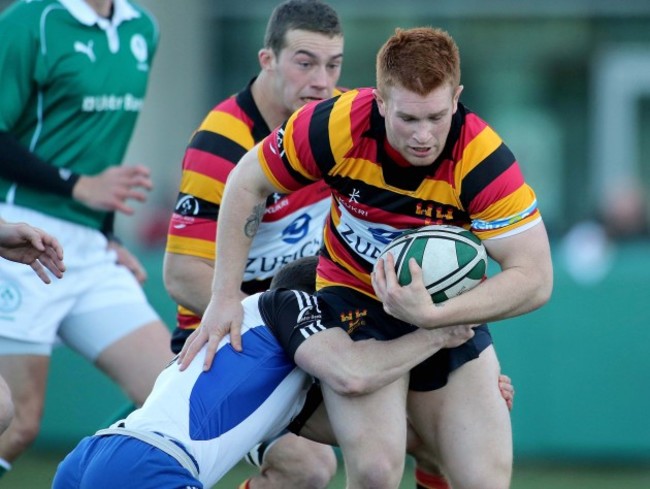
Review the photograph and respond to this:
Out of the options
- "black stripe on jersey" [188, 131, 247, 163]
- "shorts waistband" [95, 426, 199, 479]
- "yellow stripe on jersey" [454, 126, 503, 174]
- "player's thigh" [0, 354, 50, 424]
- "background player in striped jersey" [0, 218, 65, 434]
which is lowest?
"player's thigh" [0, 354, 50, 424]

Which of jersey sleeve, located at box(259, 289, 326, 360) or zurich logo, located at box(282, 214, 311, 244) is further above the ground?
zurich logo, located at box(282, 214, 311, 244)

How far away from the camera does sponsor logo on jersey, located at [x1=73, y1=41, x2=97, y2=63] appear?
5586mm

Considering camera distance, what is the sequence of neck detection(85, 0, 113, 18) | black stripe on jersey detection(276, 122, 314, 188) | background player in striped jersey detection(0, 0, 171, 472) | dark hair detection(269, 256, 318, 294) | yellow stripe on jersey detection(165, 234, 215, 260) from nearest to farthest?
1. black stripe on jersey detection(276, 122, 314, 188)
2. dark hair detection(269, 256, 318, 294)
3. yellow stripe on jersey detection(165, 234, 215, 260)
4. background player in striped jersey detection(0, 0, 171, 472)
5. neck detection(85, 0, 113, 18)

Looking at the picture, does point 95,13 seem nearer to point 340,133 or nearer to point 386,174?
point 340,133

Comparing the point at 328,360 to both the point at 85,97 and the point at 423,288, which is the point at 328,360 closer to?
the point at 423,288

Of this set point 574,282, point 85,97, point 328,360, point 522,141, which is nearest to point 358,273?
point 328,360

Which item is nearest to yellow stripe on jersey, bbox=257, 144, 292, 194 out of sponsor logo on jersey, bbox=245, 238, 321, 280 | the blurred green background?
sponsor logo on jersey, bbox=245, 238, 321, 280

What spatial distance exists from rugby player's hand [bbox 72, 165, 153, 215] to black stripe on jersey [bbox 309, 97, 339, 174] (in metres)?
1.11

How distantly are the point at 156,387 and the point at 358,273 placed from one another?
2.78ft

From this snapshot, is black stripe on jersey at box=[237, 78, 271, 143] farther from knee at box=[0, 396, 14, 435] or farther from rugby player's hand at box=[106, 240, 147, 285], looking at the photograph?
knee at box=[0, 396, 14, 435]

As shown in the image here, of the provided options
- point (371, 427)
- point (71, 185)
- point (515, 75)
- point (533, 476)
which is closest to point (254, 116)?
point (71, 185)

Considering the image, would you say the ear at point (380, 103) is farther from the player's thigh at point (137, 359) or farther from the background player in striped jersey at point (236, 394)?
the player's thigh at point (137, 359)

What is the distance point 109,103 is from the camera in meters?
5.64

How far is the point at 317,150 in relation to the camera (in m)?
4.50
